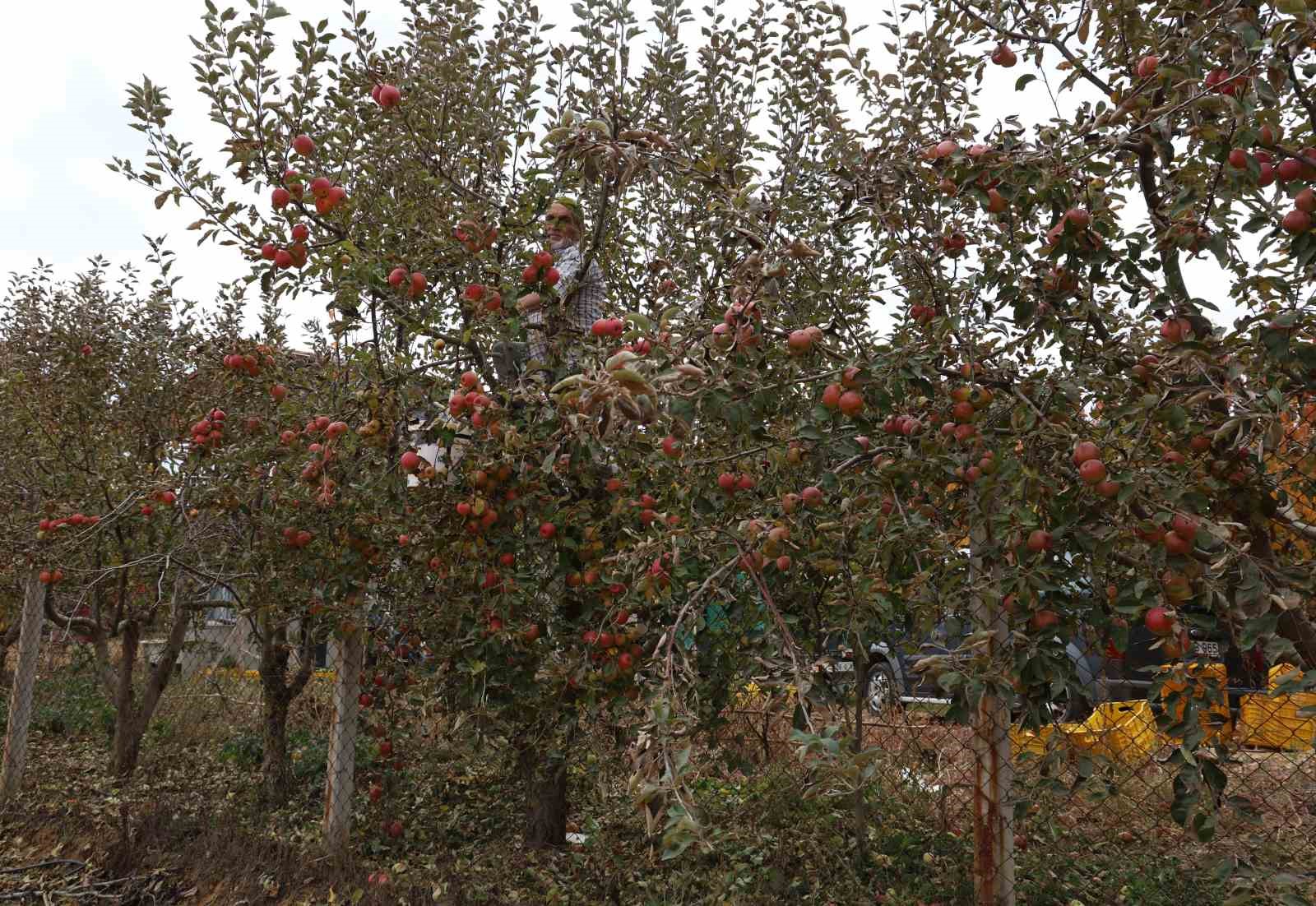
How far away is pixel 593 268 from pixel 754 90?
4.63 feet

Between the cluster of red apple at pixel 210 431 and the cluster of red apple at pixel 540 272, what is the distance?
139cm

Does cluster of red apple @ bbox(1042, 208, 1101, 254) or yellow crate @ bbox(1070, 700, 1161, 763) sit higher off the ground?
cluster of red apple @ bbox(1042, 208, 1101, 254)

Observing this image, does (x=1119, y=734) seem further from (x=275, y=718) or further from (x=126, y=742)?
(x=126, y=742)

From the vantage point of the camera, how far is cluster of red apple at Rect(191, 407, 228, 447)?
11.5ft

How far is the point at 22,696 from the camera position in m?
4.97

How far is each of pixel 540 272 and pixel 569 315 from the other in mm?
374

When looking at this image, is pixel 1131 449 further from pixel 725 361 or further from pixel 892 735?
pixel 892 735

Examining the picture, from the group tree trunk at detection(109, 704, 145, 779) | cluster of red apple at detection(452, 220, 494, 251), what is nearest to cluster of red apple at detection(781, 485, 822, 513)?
cluster of red apple at detection(452, 220, 494, 251)

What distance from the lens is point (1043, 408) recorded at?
212 centimetres

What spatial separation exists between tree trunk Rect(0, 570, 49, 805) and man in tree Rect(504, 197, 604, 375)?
3428mm

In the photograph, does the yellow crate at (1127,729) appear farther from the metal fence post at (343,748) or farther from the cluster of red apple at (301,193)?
the cluster of red apple at (301,193)

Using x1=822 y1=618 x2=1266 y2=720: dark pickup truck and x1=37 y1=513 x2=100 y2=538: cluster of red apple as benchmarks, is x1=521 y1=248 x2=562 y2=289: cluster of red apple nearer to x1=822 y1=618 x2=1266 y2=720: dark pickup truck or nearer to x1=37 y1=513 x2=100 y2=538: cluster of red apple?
x1=822 y1=618 x2=1266 y2=720: dark pickup truck

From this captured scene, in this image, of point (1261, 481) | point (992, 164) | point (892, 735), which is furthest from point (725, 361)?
point (892, 735)

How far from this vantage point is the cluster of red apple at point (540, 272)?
122 inches
